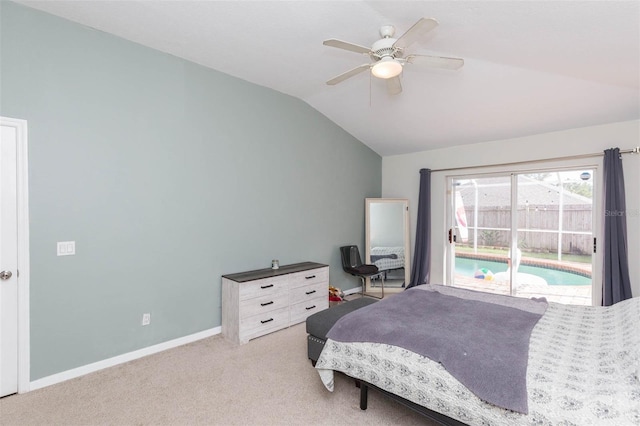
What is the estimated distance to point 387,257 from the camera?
5375 millimetres

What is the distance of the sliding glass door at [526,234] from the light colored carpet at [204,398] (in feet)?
10.7

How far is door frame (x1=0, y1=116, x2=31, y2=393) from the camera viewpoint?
7.86 feet

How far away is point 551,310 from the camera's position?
2578 mm

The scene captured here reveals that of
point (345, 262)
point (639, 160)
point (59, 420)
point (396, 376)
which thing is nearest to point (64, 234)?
point (59, 420)

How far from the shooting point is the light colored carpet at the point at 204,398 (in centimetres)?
211

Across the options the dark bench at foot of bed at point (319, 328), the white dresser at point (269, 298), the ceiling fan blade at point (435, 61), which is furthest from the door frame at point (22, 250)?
the ceiling fan blade at point (435, 61)

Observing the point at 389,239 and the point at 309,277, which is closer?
the point at 309,277

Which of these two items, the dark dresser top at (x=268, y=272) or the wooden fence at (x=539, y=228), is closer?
the dark dresser top at (x=268, y=272)

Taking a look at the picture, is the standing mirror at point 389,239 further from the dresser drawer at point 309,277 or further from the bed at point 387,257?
the dresser drawer at point 309,277

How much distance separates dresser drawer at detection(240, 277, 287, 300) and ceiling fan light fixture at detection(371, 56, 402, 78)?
2.37 meters

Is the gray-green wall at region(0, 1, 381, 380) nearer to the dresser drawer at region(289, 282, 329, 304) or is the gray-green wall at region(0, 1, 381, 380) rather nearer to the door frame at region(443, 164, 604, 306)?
the dresser drawer at region(289, 282, 329, 304)

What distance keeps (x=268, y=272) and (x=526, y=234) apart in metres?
3.62

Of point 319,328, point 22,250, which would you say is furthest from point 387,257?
point 22,250

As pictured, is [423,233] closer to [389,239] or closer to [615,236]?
[389,239]
